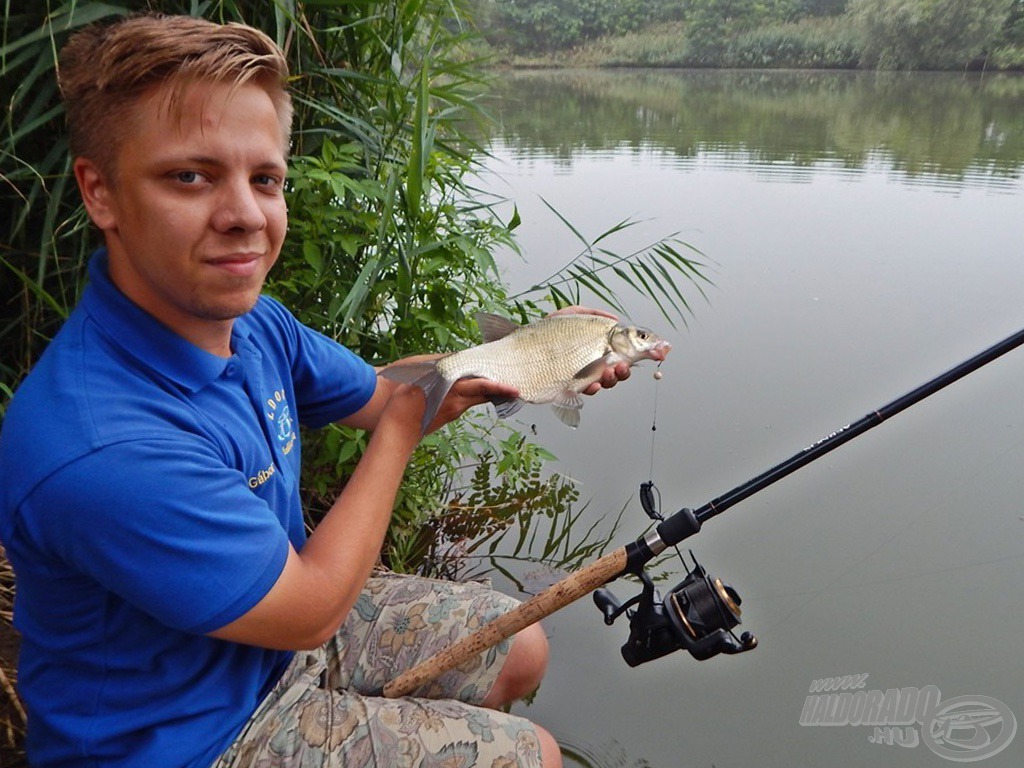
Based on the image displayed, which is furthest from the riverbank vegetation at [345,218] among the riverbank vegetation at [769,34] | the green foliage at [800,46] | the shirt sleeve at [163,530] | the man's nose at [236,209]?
the green foliage at [800,46]

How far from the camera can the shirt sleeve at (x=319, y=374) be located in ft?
5.31

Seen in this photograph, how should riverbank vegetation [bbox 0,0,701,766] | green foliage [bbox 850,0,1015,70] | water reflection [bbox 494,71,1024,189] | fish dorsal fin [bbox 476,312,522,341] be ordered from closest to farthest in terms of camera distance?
fish dorsal fin [bbox 476,312,522,341], riverbank vegetation [bbox 0,0,701,766], water reflection [bbox 494,71,1024,189], green foliage [bbox 850,0,1015,70]

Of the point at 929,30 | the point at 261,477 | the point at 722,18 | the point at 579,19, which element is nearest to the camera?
the point at 261,477

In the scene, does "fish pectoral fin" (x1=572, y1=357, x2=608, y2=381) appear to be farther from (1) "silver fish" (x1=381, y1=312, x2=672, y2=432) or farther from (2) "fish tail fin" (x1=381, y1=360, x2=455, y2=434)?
(2) "fish tail fin" (x1=381, y1=360, x2=455, y2=434)

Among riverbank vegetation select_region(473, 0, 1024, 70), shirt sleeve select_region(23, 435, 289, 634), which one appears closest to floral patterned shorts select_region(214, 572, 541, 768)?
shirt sleeve select_region(23, 435, 289, 634)

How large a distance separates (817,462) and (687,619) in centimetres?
194

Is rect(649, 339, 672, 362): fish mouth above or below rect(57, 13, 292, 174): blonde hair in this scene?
below

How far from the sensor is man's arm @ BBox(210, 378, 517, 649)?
1141 mm

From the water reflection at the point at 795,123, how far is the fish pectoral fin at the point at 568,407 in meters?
6.93

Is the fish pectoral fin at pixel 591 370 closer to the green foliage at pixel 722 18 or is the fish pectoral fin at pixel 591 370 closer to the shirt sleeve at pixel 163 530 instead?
the shirt sleeve at pixel 163 530

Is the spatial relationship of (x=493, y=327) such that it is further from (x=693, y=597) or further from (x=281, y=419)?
(x=693, y=597)

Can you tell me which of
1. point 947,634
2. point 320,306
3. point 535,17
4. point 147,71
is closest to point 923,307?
point 947,634

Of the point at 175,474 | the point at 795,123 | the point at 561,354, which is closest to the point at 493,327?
the point at 561,354

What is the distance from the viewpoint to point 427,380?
148 cm
